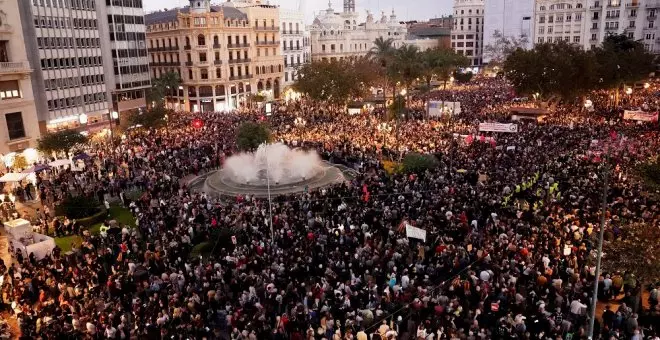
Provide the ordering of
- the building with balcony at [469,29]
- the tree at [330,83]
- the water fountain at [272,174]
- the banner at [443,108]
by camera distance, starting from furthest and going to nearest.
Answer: the building with balcony at [469,29], the tree at [330,83], the banner at [443,108], the water fountain at [272,174]

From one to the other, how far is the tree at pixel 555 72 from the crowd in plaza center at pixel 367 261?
58.5ft

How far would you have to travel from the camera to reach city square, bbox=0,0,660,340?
14.3 metres

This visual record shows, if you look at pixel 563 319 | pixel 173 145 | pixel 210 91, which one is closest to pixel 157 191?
pixel 173 145

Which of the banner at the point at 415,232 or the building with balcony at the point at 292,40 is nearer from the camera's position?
the banner at the point at 415,232

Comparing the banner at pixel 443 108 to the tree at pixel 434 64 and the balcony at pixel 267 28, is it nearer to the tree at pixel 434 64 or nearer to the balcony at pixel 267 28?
the tree at pixel 434 64

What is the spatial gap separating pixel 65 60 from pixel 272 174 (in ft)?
101

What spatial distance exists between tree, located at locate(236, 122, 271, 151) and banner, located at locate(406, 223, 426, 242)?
58.2ft

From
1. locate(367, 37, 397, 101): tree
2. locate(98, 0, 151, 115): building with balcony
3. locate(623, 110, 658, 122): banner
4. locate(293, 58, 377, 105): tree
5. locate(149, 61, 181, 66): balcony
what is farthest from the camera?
locate(149, 61, 181, 66): balcony

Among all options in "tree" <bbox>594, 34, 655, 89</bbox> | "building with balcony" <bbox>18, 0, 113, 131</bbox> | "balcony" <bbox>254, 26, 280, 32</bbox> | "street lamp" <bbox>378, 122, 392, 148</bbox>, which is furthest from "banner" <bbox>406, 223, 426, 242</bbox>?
"balcony" <bbox>254, 26, 280, 32</bbox>

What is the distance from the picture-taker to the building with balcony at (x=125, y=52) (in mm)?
55750

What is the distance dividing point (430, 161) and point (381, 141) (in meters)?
10.2

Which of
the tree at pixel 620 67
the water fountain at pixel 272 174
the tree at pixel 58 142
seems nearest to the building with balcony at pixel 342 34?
the tree at pixel 620 67

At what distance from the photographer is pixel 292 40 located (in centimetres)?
8525

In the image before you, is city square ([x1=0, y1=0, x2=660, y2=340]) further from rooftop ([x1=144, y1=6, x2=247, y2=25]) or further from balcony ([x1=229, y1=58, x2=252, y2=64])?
rooftop ([x1=144, y1=6, x2=247, y2=25])
